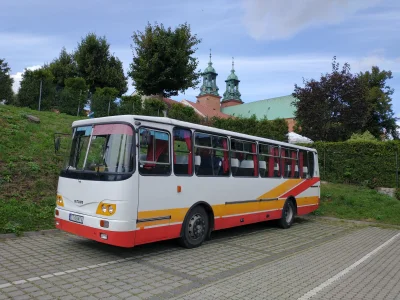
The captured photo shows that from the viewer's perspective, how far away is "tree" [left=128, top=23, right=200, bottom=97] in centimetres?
2802

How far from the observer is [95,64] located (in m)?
35.8

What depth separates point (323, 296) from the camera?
5137 mm

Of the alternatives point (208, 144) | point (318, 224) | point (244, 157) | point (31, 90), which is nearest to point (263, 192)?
point (244, 157)


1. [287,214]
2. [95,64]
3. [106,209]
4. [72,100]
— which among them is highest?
[95,64]

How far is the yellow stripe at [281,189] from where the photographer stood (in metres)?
10.4

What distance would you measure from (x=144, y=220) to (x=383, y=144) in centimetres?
1659

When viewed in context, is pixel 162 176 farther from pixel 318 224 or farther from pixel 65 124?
pixel 65 124

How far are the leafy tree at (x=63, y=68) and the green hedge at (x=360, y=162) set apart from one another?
27.6 metres

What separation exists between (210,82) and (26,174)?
3774 inches

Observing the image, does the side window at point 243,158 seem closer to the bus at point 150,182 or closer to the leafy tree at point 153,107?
the bus at point 150,182

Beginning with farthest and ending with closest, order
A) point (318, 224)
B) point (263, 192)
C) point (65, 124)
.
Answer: point (65, 124)
point (318, 224)
point (263, 192)

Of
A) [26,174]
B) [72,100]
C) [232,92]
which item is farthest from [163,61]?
[232,92]

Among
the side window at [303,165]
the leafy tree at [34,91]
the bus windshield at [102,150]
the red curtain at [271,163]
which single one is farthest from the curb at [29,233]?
the leafy tree at [34,91]

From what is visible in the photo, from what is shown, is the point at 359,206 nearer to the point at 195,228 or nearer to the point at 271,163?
the point at 271,163
